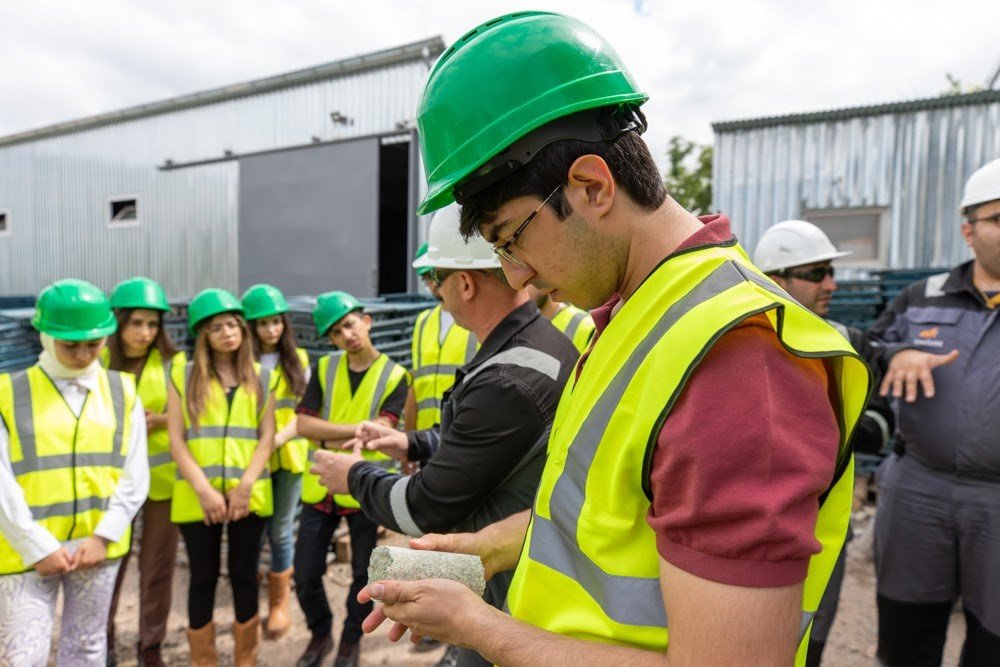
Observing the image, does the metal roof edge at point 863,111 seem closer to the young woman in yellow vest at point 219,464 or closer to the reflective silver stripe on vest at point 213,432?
the young woman in yellow vest at point 219,464

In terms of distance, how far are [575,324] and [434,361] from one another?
1188 mm

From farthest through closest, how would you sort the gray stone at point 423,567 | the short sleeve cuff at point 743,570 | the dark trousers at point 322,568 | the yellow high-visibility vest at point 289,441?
the yellow high-visibility vest at point 289,441 → the dark trousers at point 322,568 → the gray stone at point 423,567 → the short sleeve cuff at point 743,570

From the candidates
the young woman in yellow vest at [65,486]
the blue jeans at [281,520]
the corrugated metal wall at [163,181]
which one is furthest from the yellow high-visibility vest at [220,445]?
the corrugated metal wall at [163,181]

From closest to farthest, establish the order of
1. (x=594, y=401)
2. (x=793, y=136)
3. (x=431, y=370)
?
1. (x=594, y=401)
2. (x=431, y=370)
3. (x=793, y=136)

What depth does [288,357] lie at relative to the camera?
Answer: 4.62m

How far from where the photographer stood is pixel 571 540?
102 cm

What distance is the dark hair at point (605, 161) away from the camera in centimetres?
102

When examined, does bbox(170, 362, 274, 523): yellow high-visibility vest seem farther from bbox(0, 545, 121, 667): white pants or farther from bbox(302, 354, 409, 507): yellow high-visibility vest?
bbox(0, 545, 121, 667): white pants

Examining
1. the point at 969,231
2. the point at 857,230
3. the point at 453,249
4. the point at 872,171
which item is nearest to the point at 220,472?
the point at 453,249

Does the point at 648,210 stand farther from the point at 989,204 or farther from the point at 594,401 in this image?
the point at 989,204

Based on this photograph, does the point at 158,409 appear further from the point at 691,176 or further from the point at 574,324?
the point at 691,176

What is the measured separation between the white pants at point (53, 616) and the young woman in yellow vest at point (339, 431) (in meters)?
1.09

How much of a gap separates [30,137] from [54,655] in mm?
17867

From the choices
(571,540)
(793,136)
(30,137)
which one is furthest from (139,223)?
(571,540)
